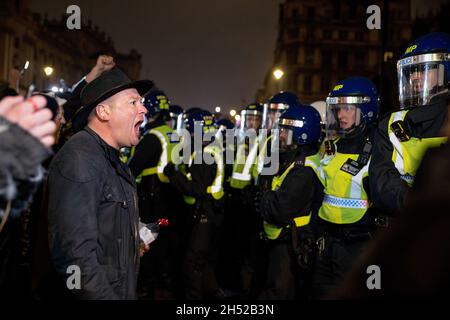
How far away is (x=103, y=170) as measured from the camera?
3088mm

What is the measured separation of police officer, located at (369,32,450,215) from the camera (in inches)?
144

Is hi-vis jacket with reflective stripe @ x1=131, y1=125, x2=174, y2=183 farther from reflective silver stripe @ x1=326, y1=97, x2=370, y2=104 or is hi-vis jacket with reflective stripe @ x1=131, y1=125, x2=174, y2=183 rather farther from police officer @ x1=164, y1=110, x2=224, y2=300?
reflective silver stripe @ x1=326, y1=97, x2=370, y2=104

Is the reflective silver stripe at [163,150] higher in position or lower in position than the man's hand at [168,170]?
higher

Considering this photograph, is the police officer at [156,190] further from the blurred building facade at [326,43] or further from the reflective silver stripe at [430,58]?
the blurred building facade at [326,43]

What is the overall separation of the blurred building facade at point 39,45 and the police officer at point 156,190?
26.7 m

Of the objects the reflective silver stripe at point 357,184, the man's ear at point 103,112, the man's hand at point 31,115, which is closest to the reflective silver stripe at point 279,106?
the reflective silver stripe at point 357,184

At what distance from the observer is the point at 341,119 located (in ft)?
16.7

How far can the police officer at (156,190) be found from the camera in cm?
737

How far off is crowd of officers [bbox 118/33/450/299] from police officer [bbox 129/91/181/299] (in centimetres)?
2

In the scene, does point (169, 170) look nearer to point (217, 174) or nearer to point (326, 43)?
point (217, 174)

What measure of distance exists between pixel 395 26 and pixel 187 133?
83494 mm

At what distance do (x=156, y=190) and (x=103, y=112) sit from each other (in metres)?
4.40
